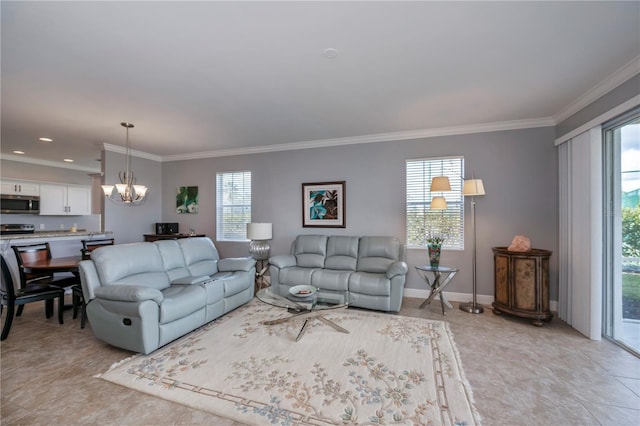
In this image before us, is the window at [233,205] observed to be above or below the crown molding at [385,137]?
below

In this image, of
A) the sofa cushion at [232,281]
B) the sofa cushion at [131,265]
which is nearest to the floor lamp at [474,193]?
the sofa cushion at [232,281]

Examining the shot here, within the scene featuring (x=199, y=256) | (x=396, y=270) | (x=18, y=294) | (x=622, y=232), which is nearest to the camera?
(x=622, y=232)

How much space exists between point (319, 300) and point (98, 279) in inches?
91.4

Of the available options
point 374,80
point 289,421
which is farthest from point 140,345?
point 374,80

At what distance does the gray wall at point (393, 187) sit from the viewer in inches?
155

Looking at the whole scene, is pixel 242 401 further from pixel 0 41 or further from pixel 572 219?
pixel 572 219

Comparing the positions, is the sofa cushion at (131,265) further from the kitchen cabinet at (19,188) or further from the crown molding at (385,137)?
the kitchen cabinet at (19,188)

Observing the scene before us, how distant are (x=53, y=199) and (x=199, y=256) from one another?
5358 mm

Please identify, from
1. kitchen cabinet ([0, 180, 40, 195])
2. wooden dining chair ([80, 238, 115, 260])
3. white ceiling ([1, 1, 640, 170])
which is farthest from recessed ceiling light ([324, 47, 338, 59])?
kitchen cabinet ([0, 180, 40, 195])

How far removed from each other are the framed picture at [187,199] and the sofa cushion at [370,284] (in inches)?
155

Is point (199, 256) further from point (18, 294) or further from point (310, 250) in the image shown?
point (18, 294)

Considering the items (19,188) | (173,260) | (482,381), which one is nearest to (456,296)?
(482,381)

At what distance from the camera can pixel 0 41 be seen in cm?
208

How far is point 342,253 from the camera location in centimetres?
446
